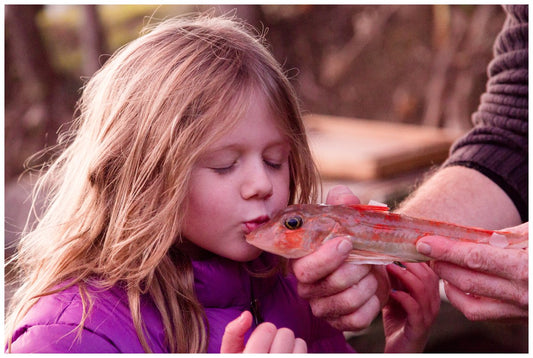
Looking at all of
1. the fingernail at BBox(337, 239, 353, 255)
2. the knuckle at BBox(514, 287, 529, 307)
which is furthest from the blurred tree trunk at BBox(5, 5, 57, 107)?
the knuckle at BBox(514, 287, 529, 307)

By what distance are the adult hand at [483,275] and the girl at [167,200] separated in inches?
21.5

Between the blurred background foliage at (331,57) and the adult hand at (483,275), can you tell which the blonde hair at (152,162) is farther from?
the blurred background foliage at (331,57)

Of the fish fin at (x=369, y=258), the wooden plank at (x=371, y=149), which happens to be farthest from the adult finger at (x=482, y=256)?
the wooden plank at (x=371, y=149)

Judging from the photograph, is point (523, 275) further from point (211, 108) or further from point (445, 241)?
point (211, 108)

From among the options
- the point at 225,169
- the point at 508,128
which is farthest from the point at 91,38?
the point at 225,169

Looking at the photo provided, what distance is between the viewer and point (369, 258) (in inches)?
74.7

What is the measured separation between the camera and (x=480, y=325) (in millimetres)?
5930

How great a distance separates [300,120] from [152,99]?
0.54 meters

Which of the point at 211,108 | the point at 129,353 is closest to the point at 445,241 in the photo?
the point at 211,108

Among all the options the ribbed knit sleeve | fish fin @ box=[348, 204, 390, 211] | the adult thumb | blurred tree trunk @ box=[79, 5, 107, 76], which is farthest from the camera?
blurred tree trunk @ box=[79, 5, 107, 76]

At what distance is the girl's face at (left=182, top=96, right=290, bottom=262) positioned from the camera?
193 centimetres

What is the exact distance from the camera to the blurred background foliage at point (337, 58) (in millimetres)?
10594

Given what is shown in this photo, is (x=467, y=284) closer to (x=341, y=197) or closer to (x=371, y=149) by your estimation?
(x=341, y=197)

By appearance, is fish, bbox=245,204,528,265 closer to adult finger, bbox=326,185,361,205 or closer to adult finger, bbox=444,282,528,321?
adult finger, bbox=326,185,361,205
